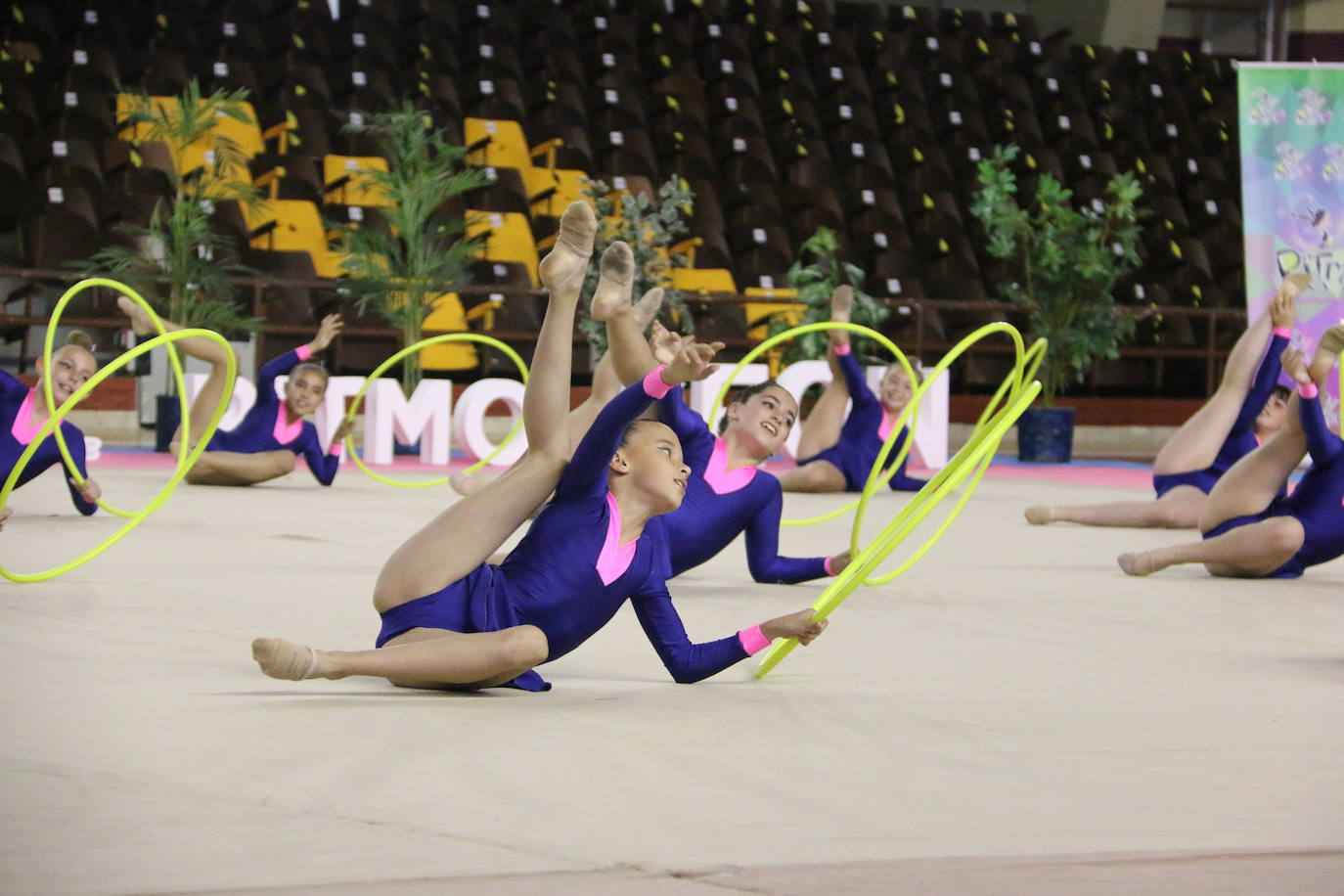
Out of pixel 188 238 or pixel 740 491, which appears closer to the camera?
pixel 740 491

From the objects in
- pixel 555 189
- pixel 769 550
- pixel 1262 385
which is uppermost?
pixel 555 189

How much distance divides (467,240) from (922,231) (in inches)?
182

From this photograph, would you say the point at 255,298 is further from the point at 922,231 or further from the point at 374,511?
the point at 922,231

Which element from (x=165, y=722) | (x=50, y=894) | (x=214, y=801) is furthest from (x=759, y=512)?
(x=50, y=894)

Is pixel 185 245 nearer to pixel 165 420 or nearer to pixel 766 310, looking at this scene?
pixel 165 420

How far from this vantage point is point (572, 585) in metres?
3.15

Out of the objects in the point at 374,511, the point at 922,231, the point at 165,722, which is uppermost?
the point at 922,231

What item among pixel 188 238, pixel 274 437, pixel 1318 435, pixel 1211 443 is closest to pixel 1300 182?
pixel 1211 443

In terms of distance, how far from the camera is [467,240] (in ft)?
41.4

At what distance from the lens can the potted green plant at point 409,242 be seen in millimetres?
11992

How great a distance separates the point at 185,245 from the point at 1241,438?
787cm

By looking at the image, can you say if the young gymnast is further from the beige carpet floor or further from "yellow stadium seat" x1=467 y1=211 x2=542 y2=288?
"yellow stadium seat" x1=467 y1=211 x2=542 y2=288

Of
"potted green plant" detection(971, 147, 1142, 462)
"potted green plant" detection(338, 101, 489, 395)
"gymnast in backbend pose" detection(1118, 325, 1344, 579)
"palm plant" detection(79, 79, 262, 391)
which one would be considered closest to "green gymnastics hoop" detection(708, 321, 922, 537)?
"gymnast in backbend pose" detection(1118, 325, 1344, 579)

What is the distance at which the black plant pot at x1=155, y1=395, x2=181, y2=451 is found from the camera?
11492 millimetres
